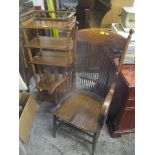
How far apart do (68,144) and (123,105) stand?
2.15ft

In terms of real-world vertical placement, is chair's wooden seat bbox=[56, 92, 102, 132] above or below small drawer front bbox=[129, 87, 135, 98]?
below

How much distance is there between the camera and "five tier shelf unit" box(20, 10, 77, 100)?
4.87 ft

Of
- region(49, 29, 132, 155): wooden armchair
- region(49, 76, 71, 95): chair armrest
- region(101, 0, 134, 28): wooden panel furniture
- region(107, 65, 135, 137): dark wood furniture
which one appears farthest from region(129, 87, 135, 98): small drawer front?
region(101, 0, 134, 28): wooden panel furniture

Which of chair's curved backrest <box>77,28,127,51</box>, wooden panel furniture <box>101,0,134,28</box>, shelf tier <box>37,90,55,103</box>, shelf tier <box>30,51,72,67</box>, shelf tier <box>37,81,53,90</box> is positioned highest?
wooden panel furniture <box>101,0,134,28</box>

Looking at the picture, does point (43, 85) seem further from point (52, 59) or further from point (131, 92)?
point (131, 92)

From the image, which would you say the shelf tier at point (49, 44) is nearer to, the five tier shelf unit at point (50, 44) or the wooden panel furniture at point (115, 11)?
the five tier shelf unit at point (50, 44)

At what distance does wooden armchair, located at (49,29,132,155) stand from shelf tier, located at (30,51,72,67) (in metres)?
0.19

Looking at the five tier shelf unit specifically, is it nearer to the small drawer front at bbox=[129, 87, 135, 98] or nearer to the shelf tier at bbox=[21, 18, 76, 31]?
A: the shelf tier at bbox=[21, 18, 76, 31]

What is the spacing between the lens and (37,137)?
163 cm

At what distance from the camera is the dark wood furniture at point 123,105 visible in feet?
4.25

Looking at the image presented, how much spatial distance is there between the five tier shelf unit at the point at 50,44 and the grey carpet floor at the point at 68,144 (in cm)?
46
